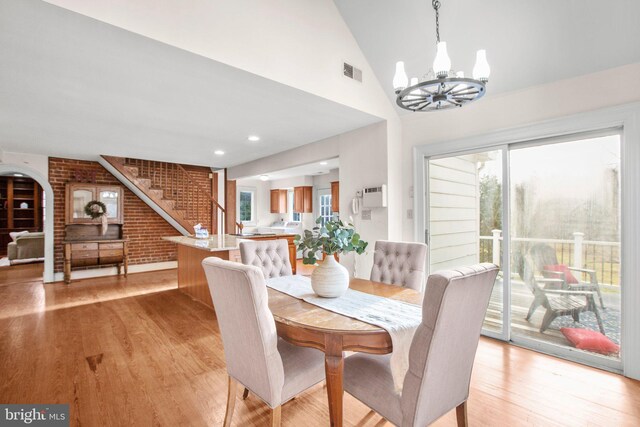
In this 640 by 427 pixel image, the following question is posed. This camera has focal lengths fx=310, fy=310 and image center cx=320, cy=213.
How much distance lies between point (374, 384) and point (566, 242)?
2.46 m

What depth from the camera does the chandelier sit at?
1.59 meters

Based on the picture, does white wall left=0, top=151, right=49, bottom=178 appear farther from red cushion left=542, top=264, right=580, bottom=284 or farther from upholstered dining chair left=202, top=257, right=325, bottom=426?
red cushion left=542, top=264, right=580, bottom=284

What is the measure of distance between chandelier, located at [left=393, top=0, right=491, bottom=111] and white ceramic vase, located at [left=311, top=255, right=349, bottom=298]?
3.52ft

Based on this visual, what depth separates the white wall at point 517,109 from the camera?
2344mm

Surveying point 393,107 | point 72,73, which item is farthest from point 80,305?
point 393,107

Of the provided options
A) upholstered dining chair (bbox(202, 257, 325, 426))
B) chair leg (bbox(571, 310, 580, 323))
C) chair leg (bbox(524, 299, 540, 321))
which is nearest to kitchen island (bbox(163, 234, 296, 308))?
upholstered dining chair (bbox(202, 257, 325, 426))

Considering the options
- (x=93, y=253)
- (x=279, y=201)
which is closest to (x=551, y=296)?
(x=93, y=253)

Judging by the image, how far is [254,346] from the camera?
144 cm

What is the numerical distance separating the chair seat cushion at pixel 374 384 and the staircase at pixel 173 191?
5216 millimetres

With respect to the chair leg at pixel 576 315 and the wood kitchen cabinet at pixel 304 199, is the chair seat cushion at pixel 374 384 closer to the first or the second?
the chair leg at pixel 576 315

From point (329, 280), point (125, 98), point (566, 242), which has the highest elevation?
point (125, 98)

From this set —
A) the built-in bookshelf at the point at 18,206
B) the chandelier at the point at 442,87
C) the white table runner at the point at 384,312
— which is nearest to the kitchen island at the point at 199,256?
the white table runner at the point at 384,312

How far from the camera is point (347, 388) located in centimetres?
150

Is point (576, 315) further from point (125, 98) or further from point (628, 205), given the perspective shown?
point (125, 98)
